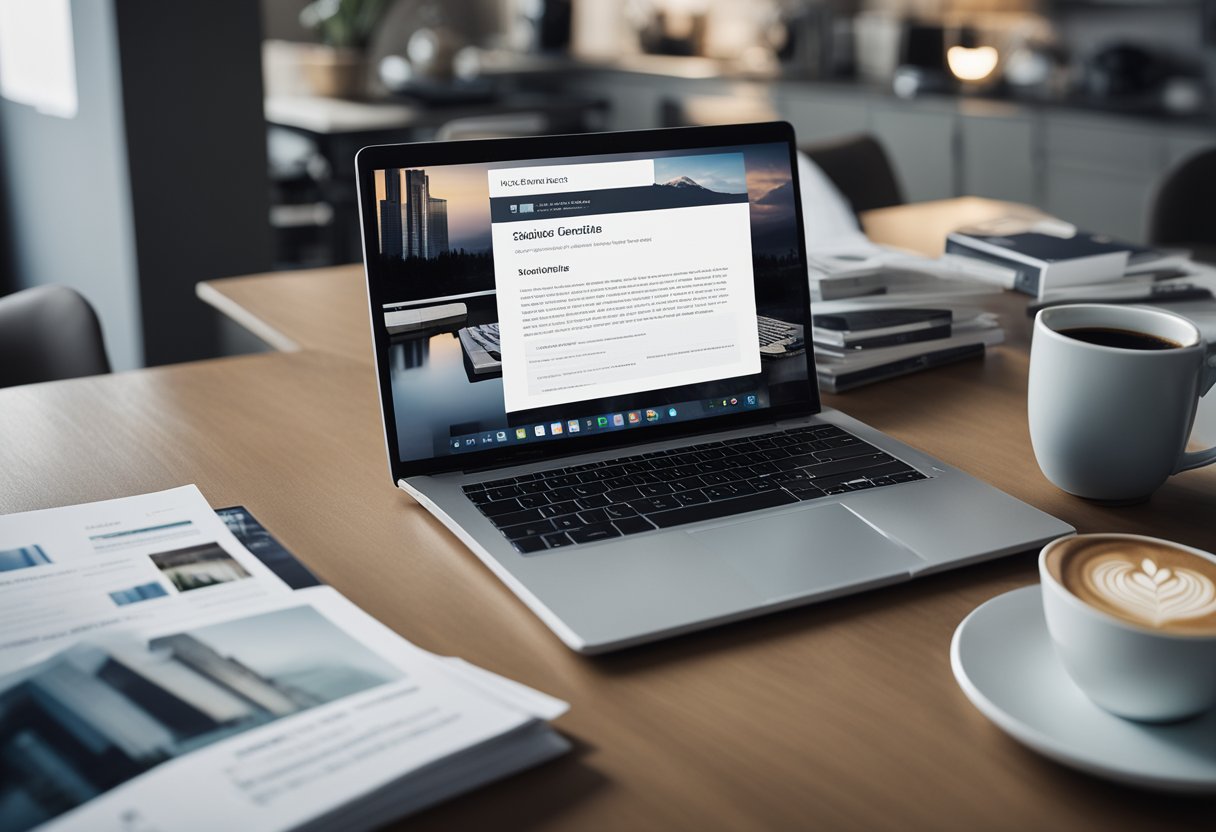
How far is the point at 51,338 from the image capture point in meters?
1.39

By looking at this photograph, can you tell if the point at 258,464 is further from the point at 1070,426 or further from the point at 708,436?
the point at 1070,426

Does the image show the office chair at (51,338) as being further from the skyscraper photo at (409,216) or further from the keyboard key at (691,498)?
the keyboard key at (691,498)

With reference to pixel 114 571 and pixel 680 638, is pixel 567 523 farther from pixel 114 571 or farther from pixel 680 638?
pixel 114 571

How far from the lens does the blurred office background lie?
2.50 meters

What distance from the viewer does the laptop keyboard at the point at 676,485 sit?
31.1 inches

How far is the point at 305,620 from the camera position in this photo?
0.66 meters

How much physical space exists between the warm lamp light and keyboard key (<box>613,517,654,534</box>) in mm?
3913

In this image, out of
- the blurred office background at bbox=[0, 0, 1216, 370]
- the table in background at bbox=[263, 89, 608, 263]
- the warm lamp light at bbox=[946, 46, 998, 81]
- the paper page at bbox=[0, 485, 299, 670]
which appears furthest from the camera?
the warm lamp light at bbox=[946, 46, 998, 81]

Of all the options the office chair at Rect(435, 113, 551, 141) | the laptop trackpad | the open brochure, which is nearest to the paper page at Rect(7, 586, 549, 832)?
the open brochure

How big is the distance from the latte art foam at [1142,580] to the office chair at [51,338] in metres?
1.19

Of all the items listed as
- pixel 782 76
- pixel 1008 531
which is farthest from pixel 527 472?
pixel 782 76

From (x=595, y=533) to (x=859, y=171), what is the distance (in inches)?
66.4

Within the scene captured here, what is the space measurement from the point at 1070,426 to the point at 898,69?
385 centimetres

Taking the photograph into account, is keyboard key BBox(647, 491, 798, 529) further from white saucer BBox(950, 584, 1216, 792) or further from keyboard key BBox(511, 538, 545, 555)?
white saucer BBox(950, 584, 1216, 792)
